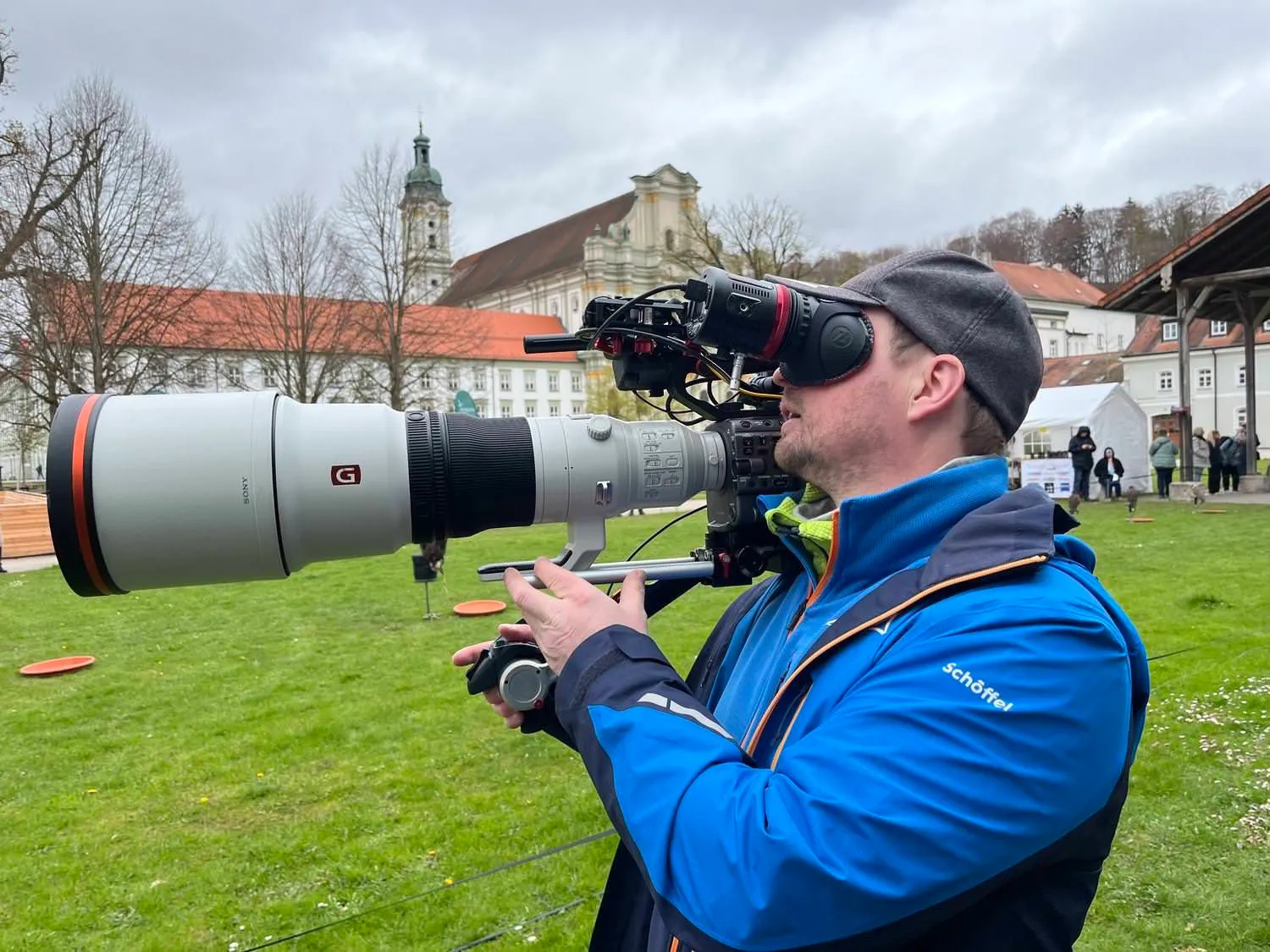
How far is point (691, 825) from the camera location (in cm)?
104

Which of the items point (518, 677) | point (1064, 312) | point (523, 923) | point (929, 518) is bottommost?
point (523, 923)

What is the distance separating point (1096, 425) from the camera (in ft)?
63.9

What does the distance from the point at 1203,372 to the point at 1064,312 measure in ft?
86.6

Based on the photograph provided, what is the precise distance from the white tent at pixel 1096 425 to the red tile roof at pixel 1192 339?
1086 inches

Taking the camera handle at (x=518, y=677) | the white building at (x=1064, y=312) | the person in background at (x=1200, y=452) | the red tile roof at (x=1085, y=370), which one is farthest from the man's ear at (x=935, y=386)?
the white building at (x=1064, y=312)

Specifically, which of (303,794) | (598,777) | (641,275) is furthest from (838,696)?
(641,275)

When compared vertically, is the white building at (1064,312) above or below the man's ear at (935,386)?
above

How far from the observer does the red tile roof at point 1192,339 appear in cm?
4491

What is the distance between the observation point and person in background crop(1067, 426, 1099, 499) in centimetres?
1819

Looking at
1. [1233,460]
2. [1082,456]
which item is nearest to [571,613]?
[1082,456]

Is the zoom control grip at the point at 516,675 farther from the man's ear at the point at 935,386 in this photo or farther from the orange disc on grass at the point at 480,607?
the orange disc on grass at the point at 480,607

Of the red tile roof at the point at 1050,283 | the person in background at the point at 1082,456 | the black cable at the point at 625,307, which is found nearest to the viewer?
the black cable at the point at 625,307

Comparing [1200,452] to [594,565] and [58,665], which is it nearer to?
[58,665]

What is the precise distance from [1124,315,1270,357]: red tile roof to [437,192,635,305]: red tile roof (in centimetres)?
3532
